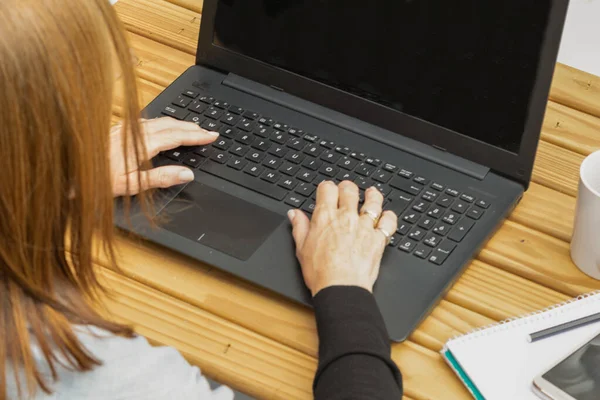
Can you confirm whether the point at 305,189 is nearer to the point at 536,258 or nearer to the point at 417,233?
the point at 417,233

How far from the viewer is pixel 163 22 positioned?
131 cm

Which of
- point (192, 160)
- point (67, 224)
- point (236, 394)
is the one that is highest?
point (67, 224)

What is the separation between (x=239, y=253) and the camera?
97 cm

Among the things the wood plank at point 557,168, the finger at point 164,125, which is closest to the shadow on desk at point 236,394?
the finger at point 164,125

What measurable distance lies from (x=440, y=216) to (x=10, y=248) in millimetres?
490

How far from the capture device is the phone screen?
818 mm

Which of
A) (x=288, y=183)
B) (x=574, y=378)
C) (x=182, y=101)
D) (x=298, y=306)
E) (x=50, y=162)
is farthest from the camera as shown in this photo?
(x=182, y=101)

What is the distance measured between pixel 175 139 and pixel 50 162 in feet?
1.35

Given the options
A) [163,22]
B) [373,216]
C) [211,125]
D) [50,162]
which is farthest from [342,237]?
[163,22]

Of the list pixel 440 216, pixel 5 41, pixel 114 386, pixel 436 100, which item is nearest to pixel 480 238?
pixel 440 216

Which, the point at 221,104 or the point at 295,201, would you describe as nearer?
the point at 295,201

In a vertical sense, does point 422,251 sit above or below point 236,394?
above

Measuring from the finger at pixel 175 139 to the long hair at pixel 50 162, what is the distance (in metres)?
0.32

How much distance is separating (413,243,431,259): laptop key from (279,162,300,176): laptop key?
18 cm
